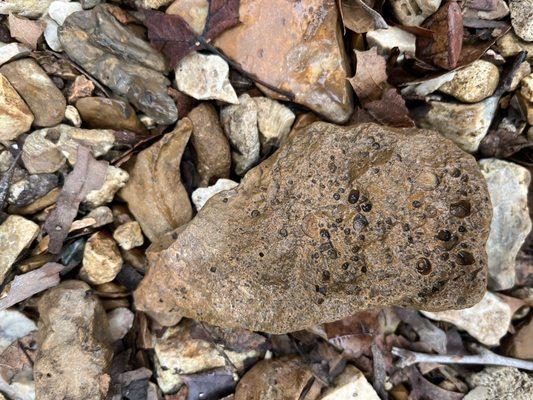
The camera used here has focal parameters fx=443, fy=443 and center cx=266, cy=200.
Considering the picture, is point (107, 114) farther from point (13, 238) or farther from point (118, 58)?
point (13, 238)

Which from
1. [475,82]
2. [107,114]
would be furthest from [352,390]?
[107,114]

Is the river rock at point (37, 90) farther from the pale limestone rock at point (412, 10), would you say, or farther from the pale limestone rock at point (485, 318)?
the pale limestone rock at point (485, 318)

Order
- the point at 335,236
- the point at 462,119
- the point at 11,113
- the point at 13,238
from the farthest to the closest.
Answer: the point at 462,119 → the point at 13,238 → the point at 11,113 → the point at 335,236

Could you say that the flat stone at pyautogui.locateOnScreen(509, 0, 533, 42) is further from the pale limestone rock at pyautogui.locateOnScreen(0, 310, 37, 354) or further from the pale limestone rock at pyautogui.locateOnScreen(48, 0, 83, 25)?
the pale limestone rock at pyautogui.locateOnScreen(0, 310, 37, 354)

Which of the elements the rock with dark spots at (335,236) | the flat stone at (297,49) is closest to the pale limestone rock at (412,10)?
the flat stone at (297,49)

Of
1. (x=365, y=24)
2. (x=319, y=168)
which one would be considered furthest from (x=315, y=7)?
(x=319, y=168)

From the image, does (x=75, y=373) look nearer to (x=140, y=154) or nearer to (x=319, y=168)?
(x=140, y=154)

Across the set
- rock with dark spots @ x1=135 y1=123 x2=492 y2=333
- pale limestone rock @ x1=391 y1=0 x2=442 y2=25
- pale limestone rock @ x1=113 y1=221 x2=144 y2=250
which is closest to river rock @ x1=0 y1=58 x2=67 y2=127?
pale limestone rock @ x1=113 y1=221 x2=144 y2=250
